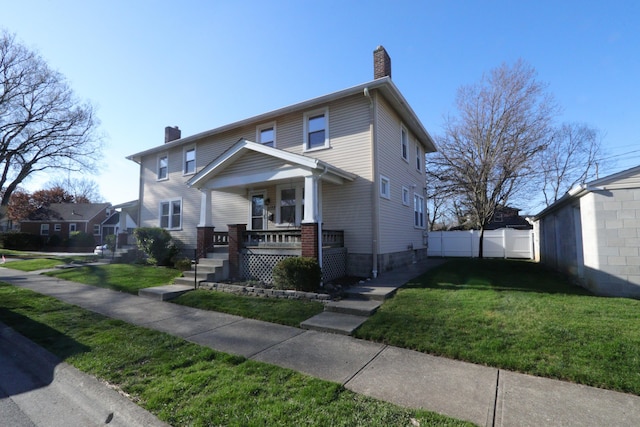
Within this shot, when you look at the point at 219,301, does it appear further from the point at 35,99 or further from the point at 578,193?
the point at 35,99

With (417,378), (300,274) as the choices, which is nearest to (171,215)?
(300,274)

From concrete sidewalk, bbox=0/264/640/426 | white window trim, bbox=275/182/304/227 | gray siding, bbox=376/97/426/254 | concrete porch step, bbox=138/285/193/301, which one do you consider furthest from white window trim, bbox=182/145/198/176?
concrete sidewalk, bbox=0/264/640/426

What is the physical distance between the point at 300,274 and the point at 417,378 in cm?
436

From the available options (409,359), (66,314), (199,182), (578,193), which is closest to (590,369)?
(409,359)

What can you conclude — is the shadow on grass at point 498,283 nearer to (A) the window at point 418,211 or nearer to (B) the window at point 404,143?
(A) the window at point 418,211

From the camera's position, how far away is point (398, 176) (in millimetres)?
12133

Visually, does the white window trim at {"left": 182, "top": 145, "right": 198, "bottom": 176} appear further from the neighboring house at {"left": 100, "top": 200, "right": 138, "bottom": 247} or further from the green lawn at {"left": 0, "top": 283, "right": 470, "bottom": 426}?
the green lawn at {"left": 0, "top": 283, "right": 470, "bottom": 426}

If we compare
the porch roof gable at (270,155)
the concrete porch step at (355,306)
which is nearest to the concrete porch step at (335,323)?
the concrete porch step at (355,306)

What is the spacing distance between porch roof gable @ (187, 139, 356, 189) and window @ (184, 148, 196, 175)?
4674 mm

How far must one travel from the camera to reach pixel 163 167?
16453 millimetres

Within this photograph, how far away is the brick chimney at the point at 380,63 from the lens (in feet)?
36.2

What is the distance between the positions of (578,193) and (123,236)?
20.0 metres

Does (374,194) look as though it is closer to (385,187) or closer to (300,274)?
(385,187)

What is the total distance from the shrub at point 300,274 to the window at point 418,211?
27.1 feet
